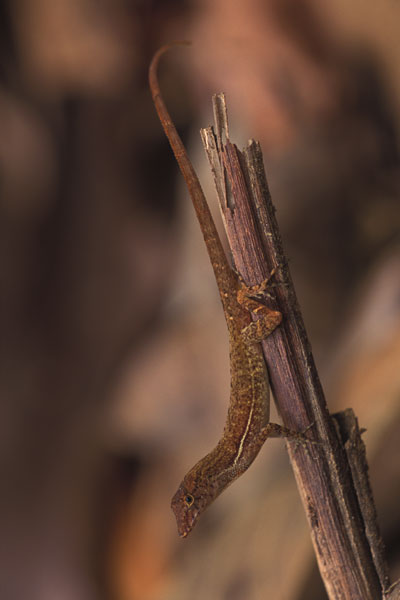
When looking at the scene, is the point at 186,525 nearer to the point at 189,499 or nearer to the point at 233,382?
the point at 189,499

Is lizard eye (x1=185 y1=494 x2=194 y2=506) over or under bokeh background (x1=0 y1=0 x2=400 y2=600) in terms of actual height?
under

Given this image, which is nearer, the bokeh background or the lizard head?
the lizard head

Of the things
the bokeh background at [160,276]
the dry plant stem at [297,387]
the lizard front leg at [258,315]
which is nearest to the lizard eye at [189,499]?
the dry plant stem at [297,387]

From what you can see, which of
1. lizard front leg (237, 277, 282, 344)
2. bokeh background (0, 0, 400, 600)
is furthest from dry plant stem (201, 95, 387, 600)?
bokeh background (0, 0, 400, 600)

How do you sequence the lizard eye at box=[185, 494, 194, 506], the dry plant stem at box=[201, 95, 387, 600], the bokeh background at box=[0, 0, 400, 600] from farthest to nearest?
the bokeh background at box=[0, 0, 400, 600] → the lizard eye at box=[185, 494, 194, 506] → the dry plant stem at box=[201, 95, 387, 600]

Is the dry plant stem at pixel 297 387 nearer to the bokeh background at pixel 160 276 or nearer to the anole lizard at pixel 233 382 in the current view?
the anole lizard at pixel 233 382

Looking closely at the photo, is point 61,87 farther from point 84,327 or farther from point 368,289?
point 368,289

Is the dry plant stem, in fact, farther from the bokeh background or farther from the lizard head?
the bokeh background
